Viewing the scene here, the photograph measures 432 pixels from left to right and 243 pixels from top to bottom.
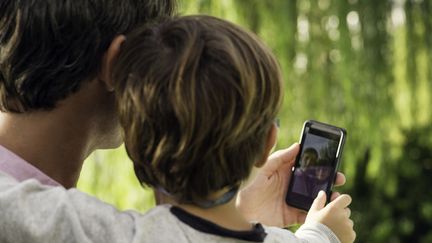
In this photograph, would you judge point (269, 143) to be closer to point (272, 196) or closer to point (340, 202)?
point (340, 202)

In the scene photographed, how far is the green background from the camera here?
4.47 m

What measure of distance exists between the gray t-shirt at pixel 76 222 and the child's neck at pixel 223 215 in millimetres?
24

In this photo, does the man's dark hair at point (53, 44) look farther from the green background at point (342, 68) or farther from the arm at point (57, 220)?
the green background at point (342, 68)

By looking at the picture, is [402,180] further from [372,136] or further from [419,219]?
[372,136]

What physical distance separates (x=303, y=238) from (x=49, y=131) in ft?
1.33

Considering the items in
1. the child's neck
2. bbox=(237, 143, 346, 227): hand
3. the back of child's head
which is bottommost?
bbox=(237, 143, 346, 227): hand

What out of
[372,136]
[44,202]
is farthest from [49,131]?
[372,136]

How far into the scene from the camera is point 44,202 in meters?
1.32

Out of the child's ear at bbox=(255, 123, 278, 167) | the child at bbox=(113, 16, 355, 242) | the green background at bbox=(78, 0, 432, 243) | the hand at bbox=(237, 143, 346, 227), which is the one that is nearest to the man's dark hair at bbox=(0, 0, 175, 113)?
the child at bbox=(113, 16, 355, 242)

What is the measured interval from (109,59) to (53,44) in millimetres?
94

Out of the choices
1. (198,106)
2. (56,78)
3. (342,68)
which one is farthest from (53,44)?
(342,68)

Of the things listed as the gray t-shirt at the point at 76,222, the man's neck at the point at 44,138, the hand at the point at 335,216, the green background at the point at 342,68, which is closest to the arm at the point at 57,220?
the gray t-shirt at the point at 76,222

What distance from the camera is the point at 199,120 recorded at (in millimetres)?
1314

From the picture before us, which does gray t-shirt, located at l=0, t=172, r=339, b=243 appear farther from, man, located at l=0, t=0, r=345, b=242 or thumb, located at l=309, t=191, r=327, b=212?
thumb, located at l=309, t=191, r=327, b=212
